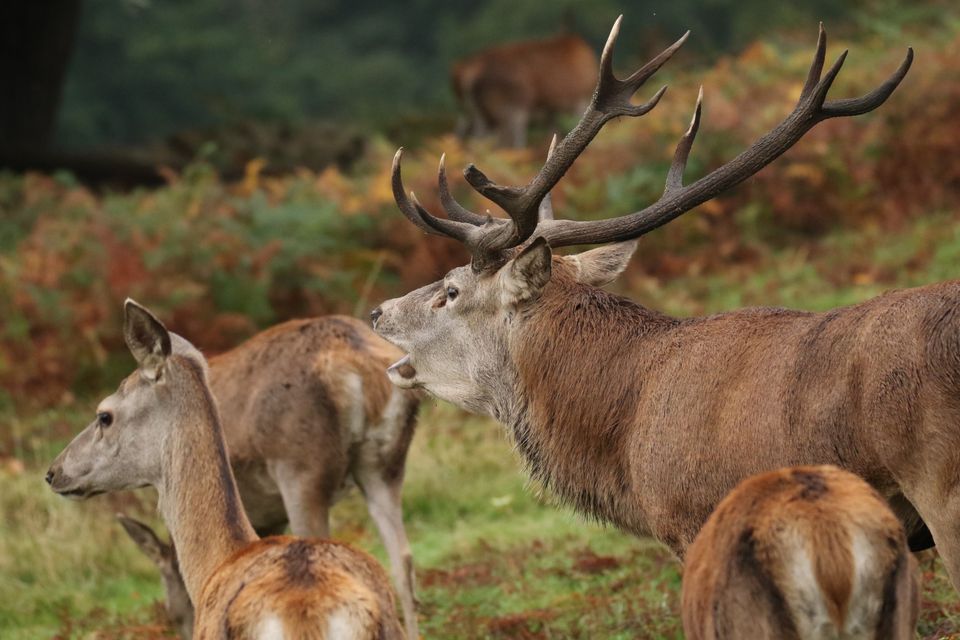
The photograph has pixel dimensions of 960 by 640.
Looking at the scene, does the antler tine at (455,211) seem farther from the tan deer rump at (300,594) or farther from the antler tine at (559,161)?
the tan deer rump at (300,594)

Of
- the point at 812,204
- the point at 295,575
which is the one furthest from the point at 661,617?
the point at 812,204

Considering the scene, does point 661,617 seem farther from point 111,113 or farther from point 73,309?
point 111,113

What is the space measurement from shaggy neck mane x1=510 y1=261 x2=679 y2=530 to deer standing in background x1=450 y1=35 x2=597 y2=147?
13934 millimetres

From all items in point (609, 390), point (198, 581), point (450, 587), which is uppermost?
point (609, 390)

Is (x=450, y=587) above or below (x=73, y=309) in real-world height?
below

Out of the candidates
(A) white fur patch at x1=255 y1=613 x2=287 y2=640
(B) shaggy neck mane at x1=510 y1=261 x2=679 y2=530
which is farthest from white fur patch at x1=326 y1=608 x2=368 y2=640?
(B) shaggy neck mane at x1=510 y1=261 x2=679 y2=530

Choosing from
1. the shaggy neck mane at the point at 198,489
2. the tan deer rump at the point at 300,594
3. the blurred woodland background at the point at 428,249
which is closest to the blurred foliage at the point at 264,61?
the blurred woodland background at the point at 428,249

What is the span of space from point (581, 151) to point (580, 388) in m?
1.11

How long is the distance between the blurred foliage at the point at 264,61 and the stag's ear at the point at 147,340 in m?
19.5

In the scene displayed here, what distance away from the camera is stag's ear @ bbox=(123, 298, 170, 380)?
248 inches

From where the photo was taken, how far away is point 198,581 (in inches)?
230

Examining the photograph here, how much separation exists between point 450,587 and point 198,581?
303 centimetres

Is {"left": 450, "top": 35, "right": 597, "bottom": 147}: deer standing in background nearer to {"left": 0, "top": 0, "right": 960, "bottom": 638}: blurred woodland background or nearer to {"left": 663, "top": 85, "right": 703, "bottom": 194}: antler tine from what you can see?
{"left": 0, "top": 0, "right": 960, "bottom": 638}: blurred woodland background

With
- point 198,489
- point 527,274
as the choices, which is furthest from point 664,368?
point 198,489
